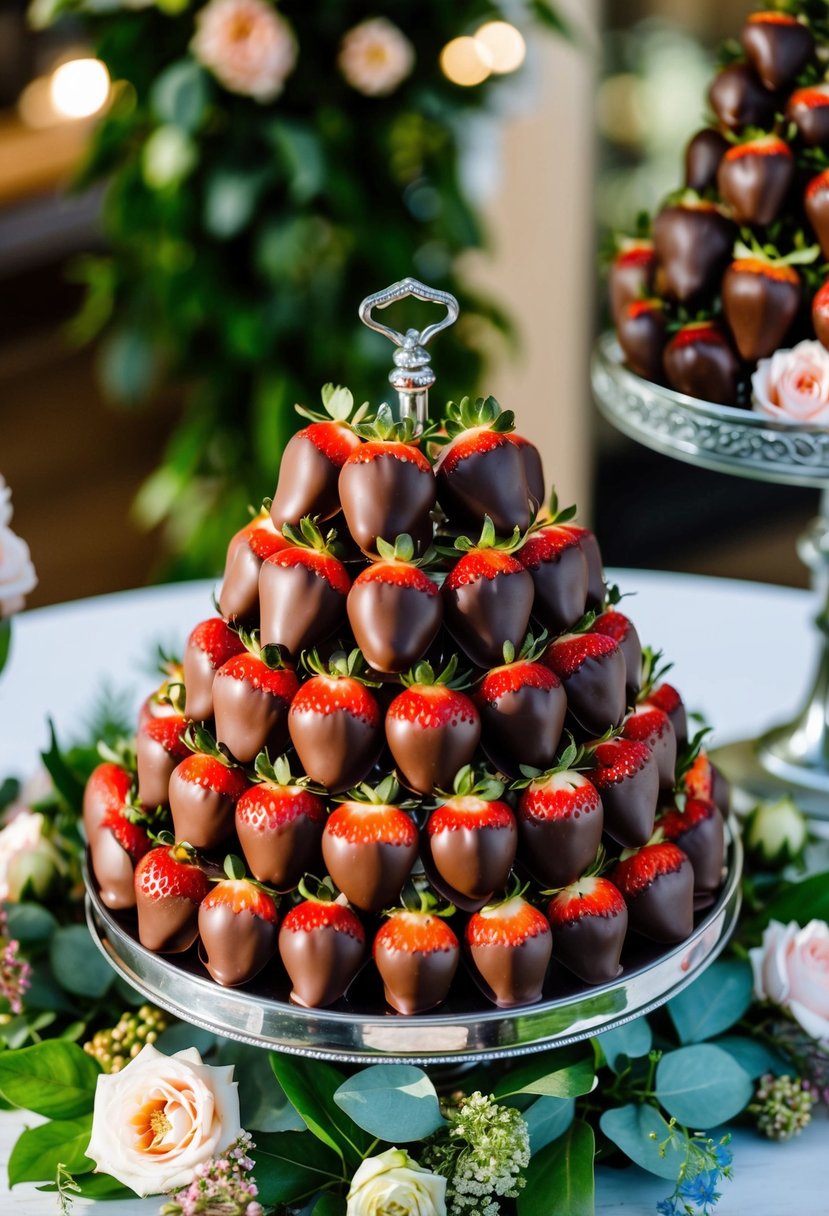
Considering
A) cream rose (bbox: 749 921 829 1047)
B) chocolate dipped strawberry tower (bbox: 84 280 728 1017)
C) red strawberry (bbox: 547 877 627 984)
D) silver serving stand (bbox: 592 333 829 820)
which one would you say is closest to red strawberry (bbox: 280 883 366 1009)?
chocolate dipped strawberry tower (bbox: 84 280 728 1017)

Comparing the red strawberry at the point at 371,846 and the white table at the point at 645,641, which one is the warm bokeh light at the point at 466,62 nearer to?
the white table at the point at 645,641

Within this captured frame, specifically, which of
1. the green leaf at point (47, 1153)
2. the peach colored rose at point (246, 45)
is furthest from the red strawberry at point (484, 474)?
the peach colored rose at point (246, 45)

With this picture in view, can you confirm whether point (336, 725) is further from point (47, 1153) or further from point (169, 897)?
point (47, 1153)

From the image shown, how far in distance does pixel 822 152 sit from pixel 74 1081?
875mm

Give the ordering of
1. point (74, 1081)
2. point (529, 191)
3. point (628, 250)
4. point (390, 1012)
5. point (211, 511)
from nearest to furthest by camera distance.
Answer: point (390, 1012)
point (74, 1081)
point (628, 250)
point (211, 511)
point (529, 191)

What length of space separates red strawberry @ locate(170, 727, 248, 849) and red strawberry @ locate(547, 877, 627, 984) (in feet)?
0.63

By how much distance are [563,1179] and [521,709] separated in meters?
0.28

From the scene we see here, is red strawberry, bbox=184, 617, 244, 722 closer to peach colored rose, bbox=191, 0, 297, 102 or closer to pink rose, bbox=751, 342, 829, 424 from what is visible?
pink rose, bbox=751, 342, 829, 424

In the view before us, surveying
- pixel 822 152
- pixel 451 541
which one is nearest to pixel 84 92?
pixel 822 152

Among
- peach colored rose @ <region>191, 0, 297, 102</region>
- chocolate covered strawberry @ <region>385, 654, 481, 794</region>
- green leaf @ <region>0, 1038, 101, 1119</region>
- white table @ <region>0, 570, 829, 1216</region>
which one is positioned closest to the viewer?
chocolate covered strawberry @ <region>385, 654, 481, 794</region>

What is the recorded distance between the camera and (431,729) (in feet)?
2.51

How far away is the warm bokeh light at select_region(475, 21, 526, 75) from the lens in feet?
7.06

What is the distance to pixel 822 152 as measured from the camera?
1126mm

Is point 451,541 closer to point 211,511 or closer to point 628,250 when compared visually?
point 628,250
